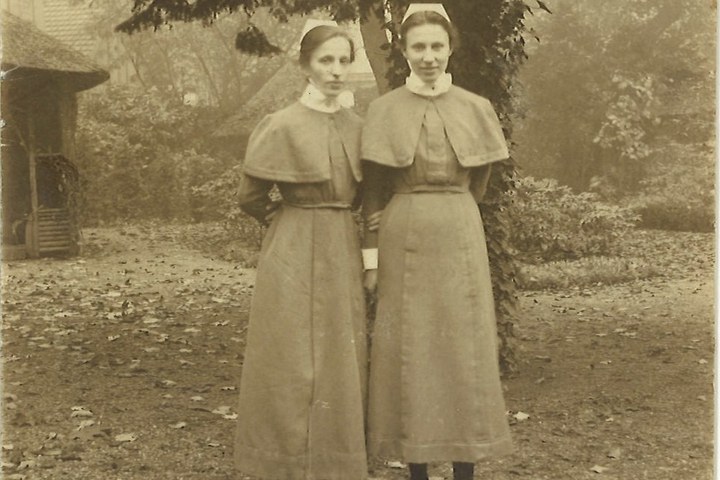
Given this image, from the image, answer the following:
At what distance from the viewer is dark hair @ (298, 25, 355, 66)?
3418 mm

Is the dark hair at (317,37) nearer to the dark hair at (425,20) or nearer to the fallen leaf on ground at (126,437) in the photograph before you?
the dark hair at (425,20)

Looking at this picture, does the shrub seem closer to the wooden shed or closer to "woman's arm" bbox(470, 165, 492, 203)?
"woman's arm" bbox(470, 165, 492, 203)

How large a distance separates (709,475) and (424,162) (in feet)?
7.51

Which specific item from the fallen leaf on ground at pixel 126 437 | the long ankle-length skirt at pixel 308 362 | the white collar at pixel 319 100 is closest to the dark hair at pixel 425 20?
the white collar at pixel 319 100

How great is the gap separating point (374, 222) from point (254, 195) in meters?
0.54

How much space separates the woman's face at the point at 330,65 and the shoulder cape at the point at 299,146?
13 centimetres

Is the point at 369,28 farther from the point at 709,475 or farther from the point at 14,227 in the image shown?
the point at 709,475

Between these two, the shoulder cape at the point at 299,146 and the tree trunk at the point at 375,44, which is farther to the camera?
the tree trunk at the point at 375,44

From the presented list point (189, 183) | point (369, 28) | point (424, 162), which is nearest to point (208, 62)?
point (189, 183)

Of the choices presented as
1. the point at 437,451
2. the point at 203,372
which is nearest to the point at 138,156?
the point at 203,372

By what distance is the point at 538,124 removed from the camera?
21.5 feet

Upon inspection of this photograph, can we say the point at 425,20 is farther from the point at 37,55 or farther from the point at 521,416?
the point at 37,55

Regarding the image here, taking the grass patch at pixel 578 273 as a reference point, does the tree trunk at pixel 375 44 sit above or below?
above

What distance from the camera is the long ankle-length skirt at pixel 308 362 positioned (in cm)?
349
